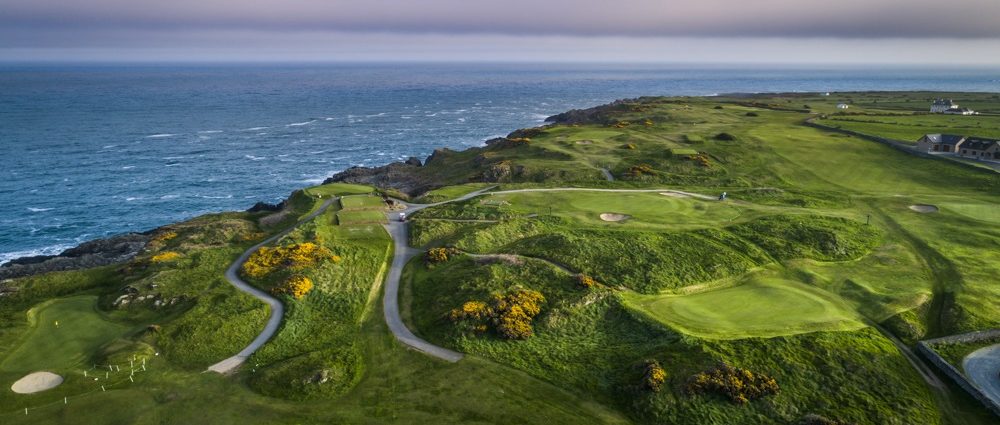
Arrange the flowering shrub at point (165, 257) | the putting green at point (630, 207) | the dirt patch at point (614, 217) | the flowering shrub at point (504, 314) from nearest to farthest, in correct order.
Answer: the flowering shrub at point (504, 314), the flowering shrub at point (165, 257), the putting green at point (630, 207), the dirt patch at point (614, 217)

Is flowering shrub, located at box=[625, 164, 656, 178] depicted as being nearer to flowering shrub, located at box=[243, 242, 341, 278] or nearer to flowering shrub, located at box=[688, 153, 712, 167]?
flowering shrub, located at box=[688, 153, 712, 167]

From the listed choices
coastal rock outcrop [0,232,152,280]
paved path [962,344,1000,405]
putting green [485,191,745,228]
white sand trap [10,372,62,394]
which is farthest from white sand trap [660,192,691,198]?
coastal rock outcrop [0,232,152,280]

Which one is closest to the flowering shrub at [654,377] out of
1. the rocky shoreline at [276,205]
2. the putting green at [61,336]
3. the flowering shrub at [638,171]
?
the putting green at [61,336]

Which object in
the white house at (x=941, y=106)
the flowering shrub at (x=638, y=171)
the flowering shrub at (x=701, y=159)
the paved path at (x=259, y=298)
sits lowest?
the paved path at (x=259, y=298)

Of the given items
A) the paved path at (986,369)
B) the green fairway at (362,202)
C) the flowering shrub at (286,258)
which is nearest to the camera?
the paved path at (986,369)

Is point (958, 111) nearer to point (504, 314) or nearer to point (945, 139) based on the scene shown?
point (945, 139)

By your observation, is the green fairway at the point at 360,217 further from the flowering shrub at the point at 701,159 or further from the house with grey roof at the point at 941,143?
the house with grey roof at the point at 941,143

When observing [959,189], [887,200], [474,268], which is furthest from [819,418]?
[959,189]
